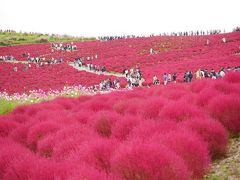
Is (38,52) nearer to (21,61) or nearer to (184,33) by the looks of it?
(21,61)

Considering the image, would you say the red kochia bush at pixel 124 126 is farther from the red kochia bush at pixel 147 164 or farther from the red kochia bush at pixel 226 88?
the red kochia bush at pixel 226 88

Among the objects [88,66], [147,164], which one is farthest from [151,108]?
[88,66]

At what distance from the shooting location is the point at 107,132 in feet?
23.5

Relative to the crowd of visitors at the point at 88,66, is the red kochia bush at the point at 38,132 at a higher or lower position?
higher

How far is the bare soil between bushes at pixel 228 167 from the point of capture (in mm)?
5266

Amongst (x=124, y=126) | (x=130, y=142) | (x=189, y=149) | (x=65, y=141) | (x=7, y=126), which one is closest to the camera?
(x=130, y=142)

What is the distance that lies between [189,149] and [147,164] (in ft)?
4.31

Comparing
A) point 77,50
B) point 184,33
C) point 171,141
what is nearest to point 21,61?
point 77,50

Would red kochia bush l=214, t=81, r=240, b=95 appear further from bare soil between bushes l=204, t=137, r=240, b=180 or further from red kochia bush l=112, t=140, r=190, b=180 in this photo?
red kochia bush l=112, t=140, r=190, b=180

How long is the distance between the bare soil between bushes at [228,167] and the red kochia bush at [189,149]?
520 mm

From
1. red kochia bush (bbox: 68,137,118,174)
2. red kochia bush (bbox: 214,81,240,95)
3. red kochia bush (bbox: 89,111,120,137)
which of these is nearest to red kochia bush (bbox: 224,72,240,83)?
red kochia bush (bbox: 214,81,240,95)

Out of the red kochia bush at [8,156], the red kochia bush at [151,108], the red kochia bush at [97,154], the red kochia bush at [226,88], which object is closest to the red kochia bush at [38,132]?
the red kochia bush at [8,156]

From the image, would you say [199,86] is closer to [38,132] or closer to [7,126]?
[38,132]

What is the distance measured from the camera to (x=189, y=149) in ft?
15.7
